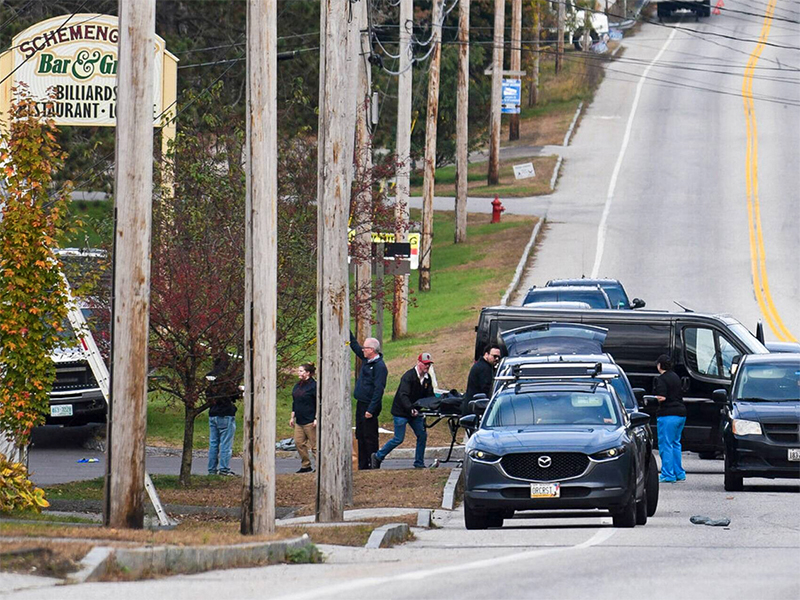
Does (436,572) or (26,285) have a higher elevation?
(26,285)

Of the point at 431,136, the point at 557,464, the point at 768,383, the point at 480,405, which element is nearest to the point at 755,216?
the point at 431,136

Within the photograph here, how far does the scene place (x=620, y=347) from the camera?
25.8 m

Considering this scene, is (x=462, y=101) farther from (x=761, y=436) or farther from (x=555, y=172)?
(x=761, y=436)

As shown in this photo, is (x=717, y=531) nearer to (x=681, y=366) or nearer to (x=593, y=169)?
(x=681, y=366)

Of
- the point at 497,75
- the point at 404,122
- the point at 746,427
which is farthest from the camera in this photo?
the point at 497,75

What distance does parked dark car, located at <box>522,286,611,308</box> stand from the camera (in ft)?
100

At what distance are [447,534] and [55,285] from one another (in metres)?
5.28

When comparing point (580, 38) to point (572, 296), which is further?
point (580, 38)

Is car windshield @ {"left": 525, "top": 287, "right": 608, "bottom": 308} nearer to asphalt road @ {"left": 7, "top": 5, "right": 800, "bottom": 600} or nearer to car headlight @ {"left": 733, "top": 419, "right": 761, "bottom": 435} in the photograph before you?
asphalt road @ {"left": 7, "top": 5, "right": 800, "bottom": 600}

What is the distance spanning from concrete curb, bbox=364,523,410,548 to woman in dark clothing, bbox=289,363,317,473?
8.13 meters

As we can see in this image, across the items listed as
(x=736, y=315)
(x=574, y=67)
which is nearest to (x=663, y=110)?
(x=574, y=67)

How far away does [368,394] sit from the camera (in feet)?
78.2

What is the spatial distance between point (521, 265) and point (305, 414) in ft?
74.9

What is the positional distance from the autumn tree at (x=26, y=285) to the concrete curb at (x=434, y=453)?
1078cm
